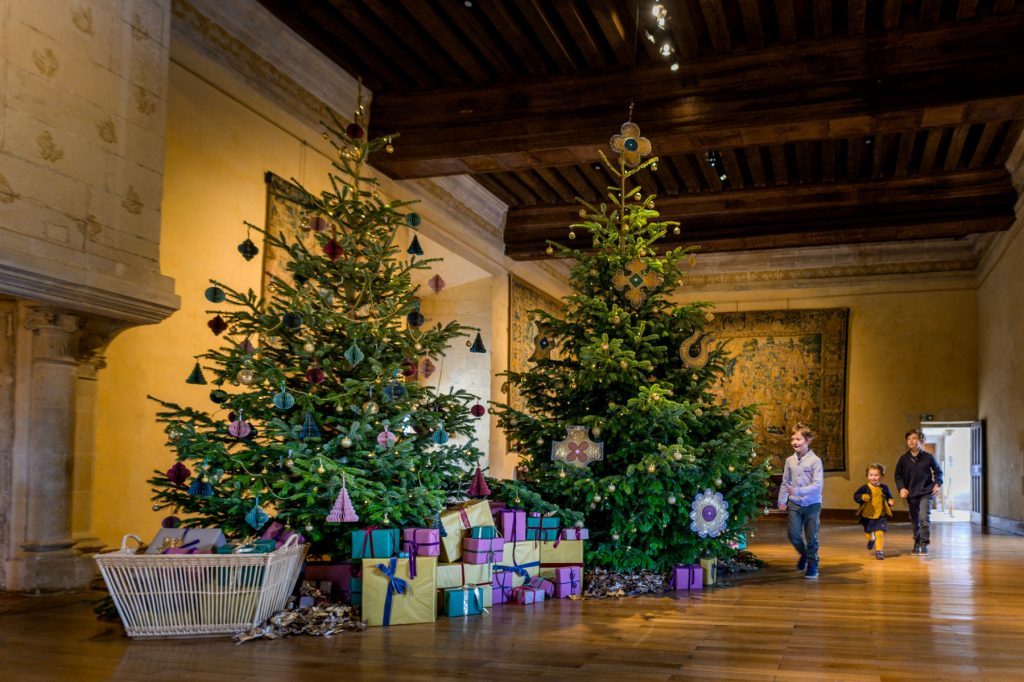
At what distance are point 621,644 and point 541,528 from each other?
167 cm

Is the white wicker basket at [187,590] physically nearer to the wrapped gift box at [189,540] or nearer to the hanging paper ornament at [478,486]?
the wrapped gift box at [189,540]

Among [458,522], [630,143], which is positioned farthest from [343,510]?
[630,143]

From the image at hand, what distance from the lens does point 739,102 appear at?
8.66m

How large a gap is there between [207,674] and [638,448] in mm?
3521

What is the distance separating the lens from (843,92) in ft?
27.3

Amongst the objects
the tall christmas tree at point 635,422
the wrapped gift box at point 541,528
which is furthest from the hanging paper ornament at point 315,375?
the tall christmas tree at point 635,422

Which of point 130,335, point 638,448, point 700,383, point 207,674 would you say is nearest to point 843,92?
point 700,383

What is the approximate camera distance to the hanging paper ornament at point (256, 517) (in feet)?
15.7

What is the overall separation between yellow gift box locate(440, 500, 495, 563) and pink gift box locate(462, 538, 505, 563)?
4 centimetres

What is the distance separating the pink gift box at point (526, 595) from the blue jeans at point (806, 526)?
2671mm

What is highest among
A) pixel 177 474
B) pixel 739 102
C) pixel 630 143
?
pixel 739 102

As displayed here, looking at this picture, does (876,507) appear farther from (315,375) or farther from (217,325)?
(217,325)

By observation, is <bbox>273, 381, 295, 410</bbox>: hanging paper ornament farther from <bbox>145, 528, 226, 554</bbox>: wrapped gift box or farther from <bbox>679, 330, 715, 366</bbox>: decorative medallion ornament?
<bbox>679, 330, 715, 366</bbox>: decorative medallion ornament

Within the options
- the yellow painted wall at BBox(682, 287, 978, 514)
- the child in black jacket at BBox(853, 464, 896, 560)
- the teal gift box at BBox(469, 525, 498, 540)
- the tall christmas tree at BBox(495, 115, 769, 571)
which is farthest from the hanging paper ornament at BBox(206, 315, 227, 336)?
the yellow painted wall at BBox(682, 287, 978, 514)
